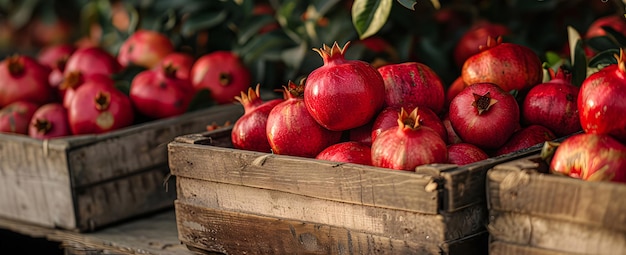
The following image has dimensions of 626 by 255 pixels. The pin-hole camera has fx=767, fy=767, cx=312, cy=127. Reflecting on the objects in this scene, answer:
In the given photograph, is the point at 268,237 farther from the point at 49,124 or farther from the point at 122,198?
the point at 49,124

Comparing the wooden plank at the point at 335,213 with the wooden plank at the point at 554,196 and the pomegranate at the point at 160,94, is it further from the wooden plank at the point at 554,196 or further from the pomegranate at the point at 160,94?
the pomegranate at the point at 160,94

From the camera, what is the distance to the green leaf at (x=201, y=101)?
2053 millimetres

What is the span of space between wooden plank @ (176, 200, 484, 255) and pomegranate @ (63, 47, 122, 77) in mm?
906

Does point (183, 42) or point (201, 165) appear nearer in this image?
point (201, 165)

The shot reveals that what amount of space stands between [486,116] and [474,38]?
83 cm

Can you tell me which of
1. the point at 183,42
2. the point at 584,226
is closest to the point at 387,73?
the point at 584,226

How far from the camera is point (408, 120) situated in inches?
48.3

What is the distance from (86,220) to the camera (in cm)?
186

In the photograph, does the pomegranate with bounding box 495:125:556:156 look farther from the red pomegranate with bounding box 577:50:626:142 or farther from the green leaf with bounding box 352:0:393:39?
the green leaf with bounding box 352:0:393:39

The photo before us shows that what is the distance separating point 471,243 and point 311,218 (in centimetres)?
28

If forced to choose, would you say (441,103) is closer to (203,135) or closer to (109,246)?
(203,135)

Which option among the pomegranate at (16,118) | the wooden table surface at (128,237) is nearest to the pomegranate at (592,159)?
the wooden table surface at (128,237)

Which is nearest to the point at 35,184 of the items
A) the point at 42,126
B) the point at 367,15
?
the point at 42,126

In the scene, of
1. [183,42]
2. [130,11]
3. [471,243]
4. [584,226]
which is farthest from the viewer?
[130,11]
